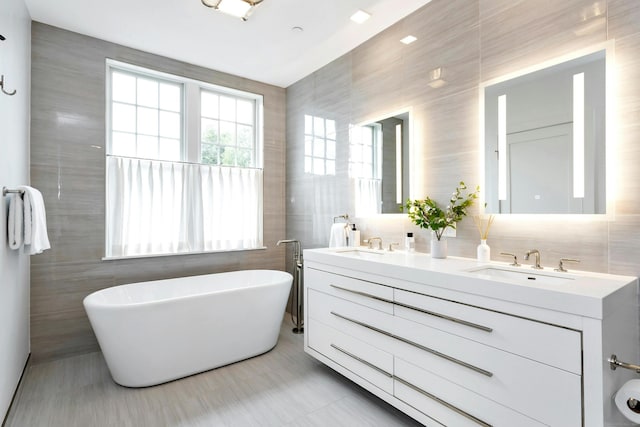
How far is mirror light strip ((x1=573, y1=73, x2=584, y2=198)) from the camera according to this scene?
5.29 feet

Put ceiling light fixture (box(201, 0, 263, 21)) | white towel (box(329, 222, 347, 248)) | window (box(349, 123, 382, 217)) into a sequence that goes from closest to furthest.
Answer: ceiling light fixture (box(201, 0, 263, 21)) < window (box(349, 123, 382, 217)) < white towel (box(329, 222, 347, 248))

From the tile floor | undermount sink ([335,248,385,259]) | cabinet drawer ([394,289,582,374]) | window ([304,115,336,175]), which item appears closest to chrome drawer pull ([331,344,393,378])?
the tile floor

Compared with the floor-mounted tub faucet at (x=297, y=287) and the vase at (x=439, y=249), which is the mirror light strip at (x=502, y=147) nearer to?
the vase at (x=439, y=249)

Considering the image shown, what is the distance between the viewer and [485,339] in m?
1.42

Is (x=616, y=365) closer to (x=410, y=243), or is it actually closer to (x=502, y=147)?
(x=502, y=147)

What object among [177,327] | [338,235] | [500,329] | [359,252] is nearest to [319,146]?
[338,235]

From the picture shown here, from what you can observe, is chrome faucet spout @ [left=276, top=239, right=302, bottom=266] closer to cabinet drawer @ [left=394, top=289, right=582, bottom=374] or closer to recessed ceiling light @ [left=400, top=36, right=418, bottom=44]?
cabinet drawer @ [left=394, top=289, right=582, bottom=374]

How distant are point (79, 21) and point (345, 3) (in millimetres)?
2084

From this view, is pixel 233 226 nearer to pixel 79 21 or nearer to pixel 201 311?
pixel 201 311

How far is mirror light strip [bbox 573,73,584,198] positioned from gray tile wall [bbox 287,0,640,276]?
5.2 inches

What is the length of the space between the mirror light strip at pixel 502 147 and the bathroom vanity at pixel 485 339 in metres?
0.45

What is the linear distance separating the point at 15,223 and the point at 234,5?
1939 millimetres

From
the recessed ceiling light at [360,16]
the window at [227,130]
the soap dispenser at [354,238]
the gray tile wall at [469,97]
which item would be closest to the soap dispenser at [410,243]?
the gray tile wall at [469,97]

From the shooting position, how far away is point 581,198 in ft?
5.29
